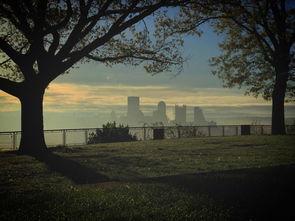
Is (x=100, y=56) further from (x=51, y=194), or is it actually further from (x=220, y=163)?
(x=51, y=194)

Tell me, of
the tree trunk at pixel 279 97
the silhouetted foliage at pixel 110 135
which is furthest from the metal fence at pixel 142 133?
the tree trunk at pixel 279 97

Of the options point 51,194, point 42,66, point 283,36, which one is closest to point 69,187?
point 51,194

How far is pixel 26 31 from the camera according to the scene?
16406 millimetres

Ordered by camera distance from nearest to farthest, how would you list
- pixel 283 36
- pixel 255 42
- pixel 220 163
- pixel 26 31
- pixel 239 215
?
pixel 239 215 → pixel 220 163 → pixel 26 31 → pixel 283 36 → pixel 255 42

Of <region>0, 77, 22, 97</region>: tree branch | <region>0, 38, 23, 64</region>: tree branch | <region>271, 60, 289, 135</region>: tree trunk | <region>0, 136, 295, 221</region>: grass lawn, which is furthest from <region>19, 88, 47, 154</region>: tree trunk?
<region>271, 60, 289, 135</region>: tree trunk

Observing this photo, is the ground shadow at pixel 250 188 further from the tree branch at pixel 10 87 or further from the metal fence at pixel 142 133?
the metal fence at pixel 142 133

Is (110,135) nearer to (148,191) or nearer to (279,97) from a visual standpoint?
(279,97)

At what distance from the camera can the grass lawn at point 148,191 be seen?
624 centimetres

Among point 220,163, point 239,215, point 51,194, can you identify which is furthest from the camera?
point 220,163

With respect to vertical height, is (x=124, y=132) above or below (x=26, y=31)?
below

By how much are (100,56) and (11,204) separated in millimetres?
14775

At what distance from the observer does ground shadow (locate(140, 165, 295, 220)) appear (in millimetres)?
6422

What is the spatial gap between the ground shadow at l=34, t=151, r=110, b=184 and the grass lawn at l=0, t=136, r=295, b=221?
0.03 m

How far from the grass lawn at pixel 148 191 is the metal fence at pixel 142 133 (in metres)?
11.8
